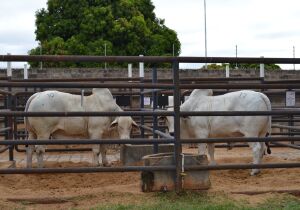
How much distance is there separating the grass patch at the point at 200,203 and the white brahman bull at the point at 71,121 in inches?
146

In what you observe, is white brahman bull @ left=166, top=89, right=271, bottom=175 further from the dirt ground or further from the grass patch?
the grass patch

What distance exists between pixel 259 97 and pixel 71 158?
4500 millimetres

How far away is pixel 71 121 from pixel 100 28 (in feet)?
76.5

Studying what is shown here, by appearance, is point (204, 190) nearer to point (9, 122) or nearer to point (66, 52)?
point (9, 122)

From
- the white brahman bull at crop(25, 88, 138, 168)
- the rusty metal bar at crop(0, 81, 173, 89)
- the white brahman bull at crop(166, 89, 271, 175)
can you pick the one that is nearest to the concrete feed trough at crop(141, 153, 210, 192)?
the rusty metal bar at crop(0, 81, 173, 89)

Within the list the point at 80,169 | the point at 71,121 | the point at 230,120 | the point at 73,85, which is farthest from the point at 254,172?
the point at 73,85

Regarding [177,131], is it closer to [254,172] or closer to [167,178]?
[167,178]

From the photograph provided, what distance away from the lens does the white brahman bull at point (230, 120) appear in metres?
8.93

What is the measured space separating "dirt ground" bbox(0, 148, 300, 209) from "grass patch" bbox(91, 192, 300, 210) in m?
0.14

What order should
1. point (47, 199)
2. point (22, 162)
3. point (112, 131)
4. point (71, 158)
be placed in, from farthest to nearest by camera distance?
point (71, 158)
point (22, 162)
point (112, 131)
point (47, 199)

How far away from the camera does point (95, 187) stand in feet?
23.2

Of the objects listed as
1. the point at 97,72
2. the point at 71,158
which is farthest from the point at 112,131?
the point at 97,72

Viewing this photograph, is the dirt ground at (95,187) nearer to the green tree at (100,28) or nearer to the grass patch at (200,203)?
the grass patch at (200,203)

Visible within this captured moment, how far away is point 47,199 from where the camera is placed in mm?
5898
